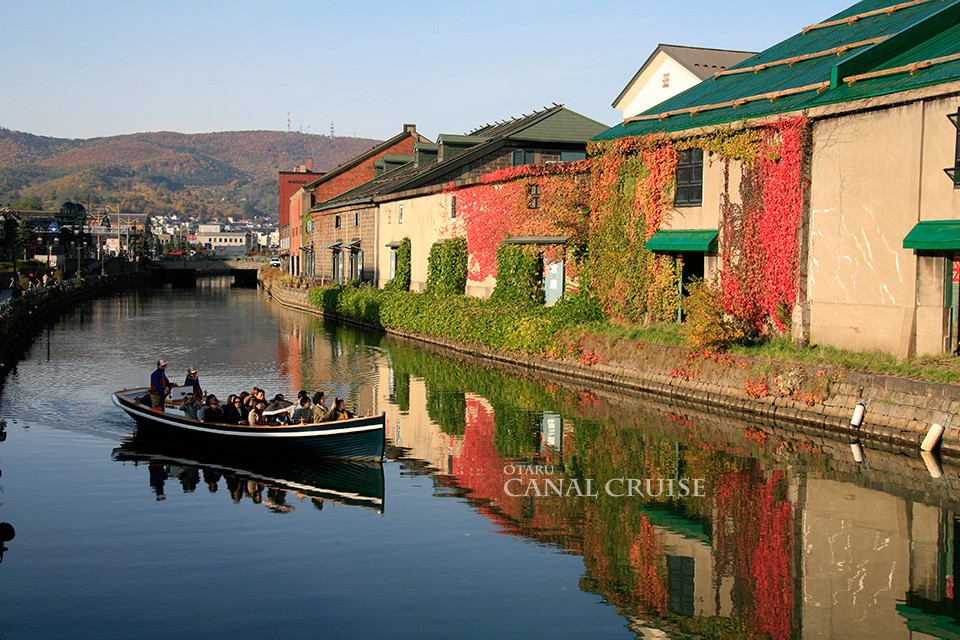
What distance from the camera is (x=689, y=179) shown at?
113 ft

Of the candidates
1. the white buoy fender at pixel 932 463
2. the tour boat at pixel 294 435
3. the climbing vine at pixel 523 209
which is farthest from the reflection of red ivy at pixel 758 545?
the climbing vine at pixel 523 209

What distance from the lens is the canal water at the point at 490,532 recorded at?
43.0 feet

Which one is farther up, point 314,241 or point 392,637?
point 314,241

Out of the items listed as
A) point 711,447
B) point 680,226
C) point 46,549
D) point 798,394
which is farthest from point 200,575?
point 680,226

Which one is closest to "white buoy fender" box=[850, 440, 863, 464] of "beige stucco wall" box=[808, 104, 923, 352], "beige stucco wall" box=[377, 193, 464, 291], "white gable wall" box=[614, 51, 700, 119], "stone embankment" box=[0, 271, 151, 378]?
"beige stucco wall" box=[808, 104, 923, 352]

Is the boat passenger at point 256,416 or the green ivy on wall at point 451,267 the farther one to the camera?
the green ivy on wall at point 451,267

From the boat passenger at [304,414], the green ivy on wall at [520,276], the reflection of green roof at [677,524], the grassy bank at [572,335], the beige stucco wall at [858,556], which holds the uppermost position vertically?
the green ivy on wall at [520,276]

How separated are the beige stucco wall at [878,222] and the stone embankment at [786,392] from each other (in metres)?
2.27

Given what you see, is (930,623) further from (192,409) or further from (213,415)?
(192,409)

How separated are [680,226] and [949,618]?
22722 mm

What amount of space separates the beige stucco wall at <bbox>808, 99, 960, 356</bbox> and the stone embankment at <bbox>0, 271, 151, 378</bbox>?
28.1m

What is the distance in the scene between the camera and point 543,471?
852 inches

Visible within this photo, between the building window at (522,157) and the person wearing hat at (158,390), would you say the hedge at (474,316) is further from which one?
the person wearing hat at (158,390)

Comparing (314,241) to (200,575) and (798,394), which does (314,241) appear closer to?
(798,394)
